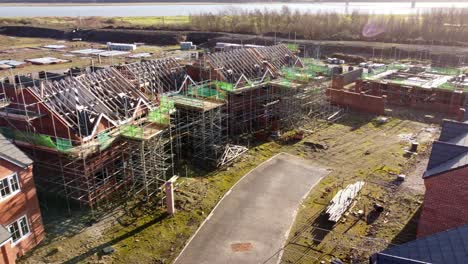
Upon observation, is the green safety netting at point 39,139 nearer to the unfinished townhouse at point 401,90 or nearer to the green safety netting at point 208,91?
the green safety netting at point 208,91

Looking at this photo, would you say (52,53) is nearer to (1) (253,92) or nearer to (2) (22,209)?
(1) (253,92)

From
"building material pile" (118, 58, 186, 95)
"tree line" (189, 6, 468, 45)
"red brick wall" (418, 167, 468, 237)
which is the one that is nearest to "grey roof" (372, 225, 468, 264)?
"red brick wall" (418, 167, 468, 237)

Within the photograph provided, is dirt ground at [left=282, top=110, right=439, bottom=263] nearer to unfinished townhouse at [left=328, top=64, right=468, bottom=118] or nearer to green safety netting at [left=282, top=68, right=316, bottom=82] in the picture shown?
unfinished townhouse at [left=328, top=64, right=468, bottom=118]

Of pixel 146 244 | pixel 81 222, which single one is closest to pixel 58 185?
pixel 81 222

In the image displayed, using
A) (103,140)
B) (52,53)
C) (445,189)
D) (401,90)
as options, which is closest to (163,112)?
(103,140)

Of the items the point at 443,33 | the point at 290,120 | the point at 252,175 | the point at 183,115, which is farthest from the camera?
the point at 443,33

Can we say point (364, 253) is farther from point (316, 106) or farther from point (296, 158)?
point (316, 106)
